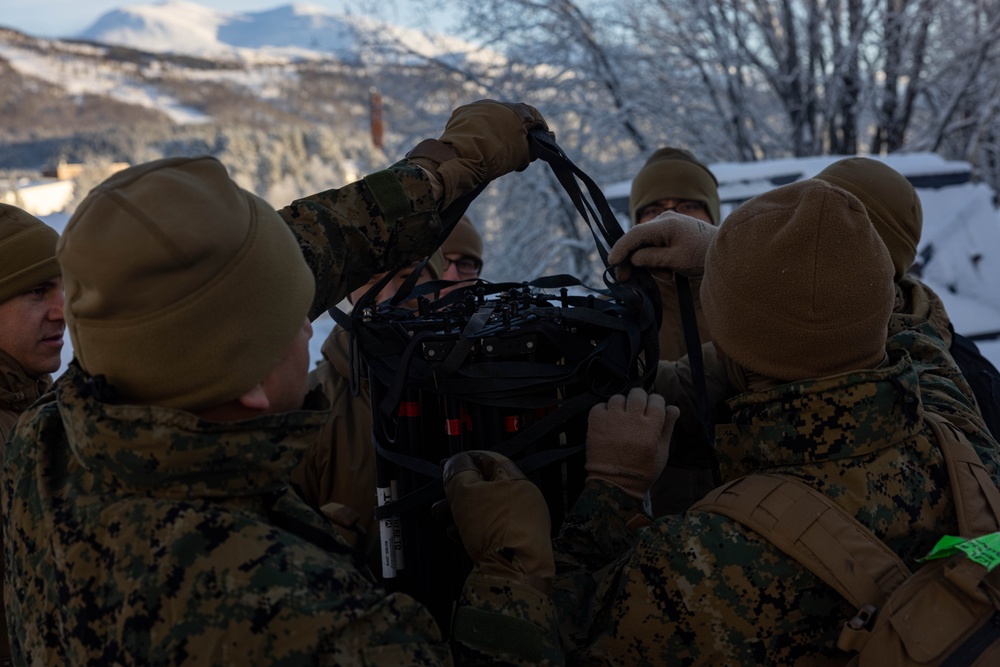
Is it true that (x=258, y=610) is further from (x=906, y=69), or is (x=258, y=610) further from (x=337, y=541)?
(x=906, y=69)

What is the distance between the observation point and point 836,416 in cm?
144

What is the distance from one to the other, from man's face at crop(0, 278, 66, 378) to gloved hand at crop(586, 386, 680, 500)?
1.42 metres

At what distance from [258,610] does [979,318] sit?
4.11 m

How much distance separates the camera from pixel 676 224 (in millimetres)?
1840

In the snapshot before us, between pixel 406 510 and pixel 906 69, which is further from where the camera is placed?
pixel 906 69

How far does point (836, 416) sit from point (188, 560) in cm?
110

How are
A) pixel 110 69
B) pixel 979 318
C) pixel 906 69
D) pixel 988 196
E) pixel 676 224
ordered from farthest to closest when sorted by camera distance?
pixel 110 69
pixel 906 69
pixel 988 196
pixel 979 318
pixel 676 224

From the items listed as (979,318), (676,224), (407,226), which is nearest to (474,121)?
(407,226)

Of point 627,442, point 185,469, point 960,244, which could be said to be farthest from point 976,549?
point 960,244

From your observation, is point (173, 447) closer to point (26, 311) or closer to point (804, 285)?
point (804, 285)

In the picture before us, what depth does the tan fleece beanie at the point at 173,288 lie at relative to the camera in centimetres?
108

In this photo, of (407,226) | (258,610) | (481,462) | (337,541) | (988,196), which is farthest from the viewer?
(988,196)

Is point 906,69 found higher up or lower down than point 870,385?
lower down

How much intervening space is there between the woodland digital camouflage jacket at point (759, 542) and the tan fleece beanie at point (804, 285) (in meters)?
0.06
